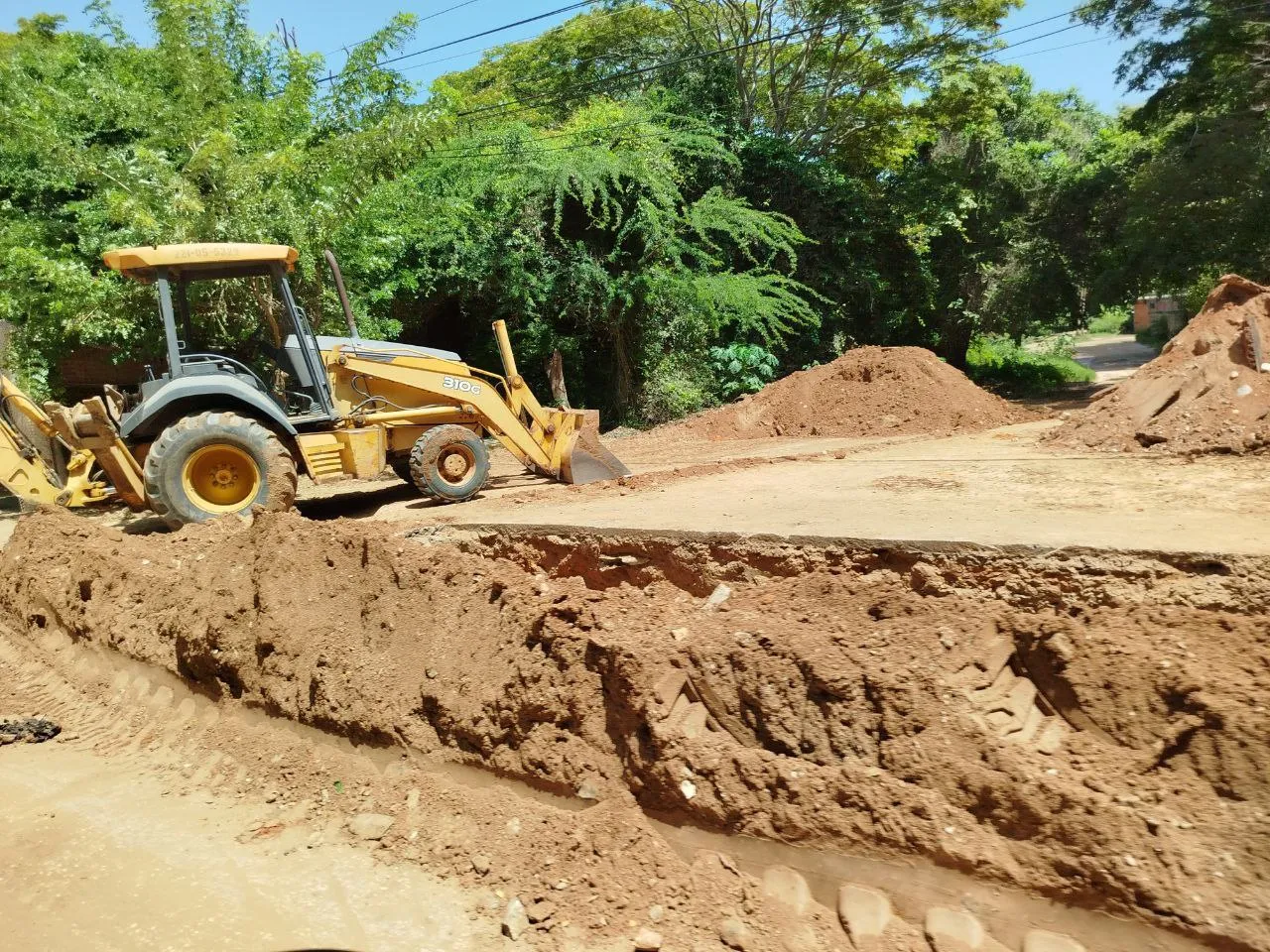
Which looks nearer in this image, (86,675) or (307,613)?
(307,613)

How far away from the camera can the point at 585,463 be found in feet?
28.5

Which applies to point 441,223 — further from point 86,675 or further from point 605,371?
point 86,675

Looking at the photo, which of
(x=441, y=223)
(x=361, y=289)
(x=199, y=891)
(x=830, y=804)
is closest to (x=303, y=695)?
(x=199, y=891)

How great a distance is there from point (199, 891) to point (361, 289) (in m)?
10.3

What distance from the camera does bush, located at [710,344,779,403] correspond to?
634 inches

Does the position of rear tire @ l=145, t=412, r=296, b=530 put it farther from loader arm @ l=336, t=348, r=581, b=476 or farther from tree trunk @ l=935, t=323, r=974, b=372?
tree trunk @ l=935, t=323, r=974, b=372

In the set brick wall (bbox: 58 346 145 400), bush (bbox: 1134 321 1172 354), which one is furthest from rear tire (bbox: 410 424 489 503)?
bush (bbox: 1134 321 1172 354)

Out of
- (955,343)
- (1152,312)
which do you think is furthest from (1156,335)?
(955,343)

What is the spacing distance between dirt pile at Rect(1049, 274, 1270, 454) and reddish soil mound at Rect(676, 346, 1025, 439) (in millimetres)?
2936

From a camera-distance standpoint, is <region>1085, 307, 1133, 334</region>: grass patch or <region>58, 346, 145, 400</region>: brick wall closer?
<region>58, 346, 145, 400</region>: brick wall

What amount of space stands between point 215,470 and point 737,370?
32.6 feet

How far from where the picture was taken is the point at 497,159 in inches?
602

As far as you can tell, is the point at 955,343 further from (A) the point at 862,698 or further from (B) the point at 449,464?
(A) the point at 862,698

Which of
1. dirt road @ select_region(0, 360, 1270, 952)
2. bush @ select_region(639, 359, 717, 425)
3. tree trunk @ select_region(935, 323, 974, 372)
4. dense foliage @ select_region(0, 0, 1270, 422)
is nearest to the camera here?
dirt road @ select_region(0, 360, 1270, 952)
